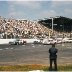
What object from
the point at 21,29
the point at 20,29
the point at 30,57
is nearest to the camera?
the point at 30,57

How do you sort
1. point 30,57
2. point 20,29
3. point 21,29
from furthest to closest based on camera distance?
point 21,29 < point 20,29 < point 30,57

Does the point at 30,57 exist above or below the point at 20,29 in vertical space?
below

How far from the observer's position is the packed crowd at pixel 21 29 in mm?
88544

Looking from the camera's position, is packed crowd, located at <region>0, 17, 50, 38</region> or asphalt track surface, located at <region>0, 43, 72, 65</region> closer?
asphalt track surface, located at <region>0, 43, 72, 65</region>

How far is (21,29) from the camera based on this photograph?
9931 cm

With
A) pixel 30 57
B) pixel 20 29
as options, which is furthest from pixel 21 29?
pixel 30 57

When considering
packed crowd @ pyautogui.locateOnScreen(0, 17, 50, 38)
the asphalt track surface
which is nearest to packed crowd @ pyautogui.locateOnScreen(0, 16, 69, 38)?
packed crowd @ pyautogui.locateOnScreen(0, 17, 50, 38)

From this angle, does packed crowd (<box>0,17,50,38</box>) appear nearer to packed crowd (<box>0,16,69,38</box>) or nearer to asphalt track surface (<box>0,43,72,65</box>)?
packed crowd (<box>0,16,69,38</box>)

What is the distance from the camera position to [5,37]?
8225 cm

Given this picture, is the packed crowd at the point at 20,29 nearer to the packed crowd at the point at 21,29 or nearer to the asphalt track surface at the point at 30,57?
the packed crowd at the point at 21,29

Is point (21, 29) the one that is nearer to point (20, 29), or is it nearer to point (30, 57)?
point (20, 29)

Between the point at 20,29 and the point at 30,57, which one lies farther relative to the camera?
the point at 20,29

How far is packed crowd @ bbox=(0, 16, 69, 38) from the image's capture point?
3486 inches

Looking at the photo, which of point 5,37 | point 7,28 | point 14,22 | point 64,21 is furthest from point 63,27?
point 5,37
